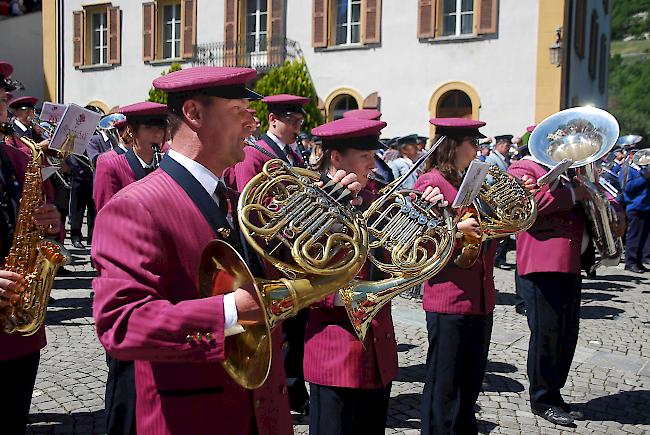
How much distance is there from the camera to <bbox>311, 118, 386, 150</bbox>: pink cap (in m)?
3.34

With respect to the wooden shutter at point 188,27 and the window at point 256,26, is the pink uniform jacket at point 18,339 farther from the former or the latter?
the wooden shutter at point 188,27

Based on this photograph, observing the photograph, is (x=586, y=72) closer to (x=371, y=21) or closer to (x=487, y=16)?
(x=487, y=16)

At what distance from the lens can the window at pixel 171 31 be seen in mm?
23297

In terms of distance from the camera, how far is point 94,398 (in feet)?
16.1

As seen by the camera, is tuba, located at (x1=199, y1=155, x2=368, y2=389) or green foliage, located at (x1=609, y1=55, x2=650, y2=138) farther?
green foliage, located at (x1=609, y1=55, x2=650, y2=138)

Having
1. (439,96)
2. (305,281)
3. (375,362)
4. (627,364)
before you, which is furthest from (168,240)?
(439,96)

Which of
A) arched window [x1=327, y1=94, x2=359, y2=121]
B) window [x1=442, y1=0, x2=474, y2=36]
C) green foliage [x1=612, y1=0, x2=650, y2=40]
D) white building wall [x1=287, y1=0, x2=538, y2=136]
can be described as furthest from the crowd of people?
green foliage [x1=612, y1=0, x2=650, y2=40]

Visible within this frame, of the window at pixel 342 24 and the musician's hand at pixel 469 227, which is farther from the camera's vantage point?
the window at pixel 342 24

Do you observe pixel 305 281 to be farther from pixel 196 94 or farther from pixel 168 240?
pixel 196 94

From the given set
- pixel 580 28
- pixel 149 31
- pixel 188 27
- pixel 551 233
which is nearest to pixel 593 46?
pixel 580 28

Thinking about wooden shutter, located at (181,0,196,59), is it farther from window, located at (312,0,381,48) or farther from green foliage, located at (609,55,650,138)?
green foliage, located at (609,55,650,138)

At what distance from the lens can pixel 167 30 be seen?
23.5 metres

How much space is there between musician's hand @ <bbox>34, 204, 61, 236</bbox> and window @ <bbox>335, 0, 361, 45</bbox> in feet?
60.0

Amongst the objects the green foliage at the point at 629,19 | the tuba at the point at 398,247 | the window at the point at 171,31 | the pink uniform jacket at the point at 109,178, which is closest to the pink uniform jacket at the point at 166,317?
the tuba at the point at 398,247
